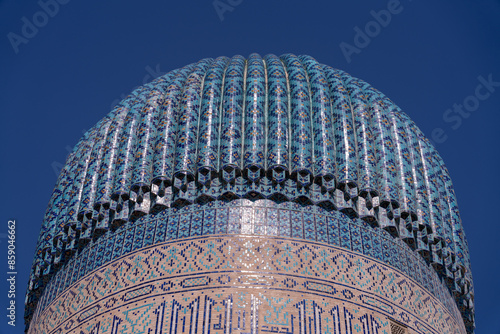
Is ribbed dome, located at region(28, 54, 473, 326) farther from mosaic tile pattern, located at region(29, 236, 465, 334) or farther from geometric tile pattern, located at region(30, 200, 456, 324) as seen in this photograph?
mosaic tile pattern, located at region(29, 236, 465, 334)

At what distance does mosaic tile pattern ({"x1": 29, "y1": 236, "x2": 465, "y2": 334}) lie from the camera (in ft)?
18.2

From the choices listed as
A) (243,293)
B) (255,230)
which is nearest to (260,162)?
(255,230)

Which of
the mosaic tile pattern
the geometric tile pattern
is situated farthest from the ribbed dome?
the mosaic tile pattern

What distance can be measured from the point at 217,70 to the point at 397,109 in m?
1.74

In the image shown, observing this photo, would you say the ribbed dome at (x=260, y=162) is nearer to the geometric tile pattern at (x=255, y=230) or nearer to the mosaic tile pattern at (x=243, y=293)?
the geometric tile pattern at (x=255, y=230)

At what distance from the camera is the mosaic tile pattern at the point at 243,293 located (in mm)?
5539

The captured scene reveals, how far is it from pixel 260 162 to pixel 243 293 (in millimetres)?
1207

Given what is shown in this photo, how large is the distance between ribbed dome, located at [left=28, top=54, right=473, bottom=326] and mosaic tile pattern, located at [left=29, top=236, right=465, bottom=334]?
440 millimetres

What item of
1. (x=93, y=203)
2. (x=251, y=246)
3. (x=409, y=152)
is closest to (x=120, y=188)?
(x=93, y=203)

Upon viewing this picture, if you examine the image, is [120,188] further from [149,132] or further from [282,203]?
[282,203]

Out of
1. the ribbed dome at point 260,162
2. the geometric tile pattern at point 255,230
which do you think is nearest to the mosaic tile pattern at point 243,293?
the geometric tile pattern at point 255,230

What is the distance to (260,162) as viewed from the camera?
638cm

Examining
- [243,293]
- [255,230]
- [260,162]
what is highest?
[260,162]

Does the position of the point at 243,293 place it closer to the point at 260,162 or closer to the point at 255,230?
the point at 255,230
